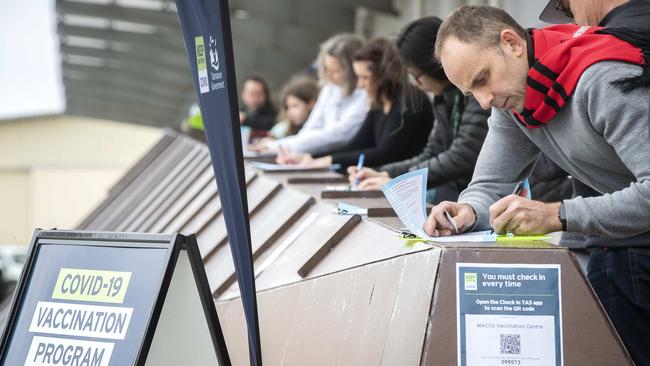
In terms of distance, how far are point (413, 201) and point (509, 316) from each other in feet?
1.85

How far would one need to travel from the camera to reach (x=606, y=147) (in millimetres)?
3107

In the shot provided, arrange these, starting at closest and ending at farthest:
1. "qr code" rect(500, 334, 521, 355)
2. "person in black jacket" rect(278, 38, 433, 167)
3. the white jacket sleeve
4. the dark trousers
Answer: "qr code" rect(500, 334, 521, 355)
the dark trousers
"person in black jacket" rect(278, 38, 433, 167)
the white jacket sleeve

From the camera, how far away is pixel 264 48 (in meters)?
22.5

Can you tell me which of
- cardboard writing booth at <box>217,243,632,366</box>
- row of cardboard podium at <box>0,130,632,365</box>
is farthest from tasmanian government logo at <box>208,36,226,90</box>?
cardboard writing booth at <box>217,243,632,366</box>

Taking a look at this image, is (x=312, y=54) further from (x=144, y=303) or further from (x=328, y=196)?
(x=144, y=303)

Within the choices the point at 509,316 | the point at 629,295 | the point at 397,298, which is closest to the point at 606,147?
the point at 629,295

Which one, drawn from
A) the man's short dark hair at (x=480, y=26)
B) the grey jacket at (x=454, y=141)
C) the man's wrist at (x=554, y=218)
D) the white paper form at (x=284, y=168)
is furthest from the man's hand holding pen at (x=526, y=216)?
the white paper form at (x=284, y=168)

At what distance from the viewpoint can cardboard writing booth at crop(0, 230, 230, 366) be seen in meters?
3.26

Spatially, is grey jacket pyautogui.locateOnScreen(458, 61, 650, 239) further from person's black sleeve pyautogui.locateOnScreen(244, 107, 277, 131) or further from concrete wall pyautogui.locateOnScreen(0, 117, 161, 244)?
concrete wall pyautogui.locateOnScreen(0, 117, 161, 244)

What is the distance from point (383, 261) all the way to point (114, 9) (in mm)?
18348

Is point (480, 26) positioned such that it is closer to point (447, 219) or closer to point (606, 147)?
point (606, 147)

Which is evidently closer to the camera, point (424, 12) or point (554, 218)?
point (554, 218)

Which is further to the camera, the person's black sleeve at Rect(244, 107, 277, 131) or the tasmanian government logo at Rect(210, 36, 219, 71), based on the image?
the person's black sleeve at Rect(244, 107, 277, 131)

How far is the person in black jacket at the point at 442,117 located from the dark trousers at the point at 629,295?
189 cm
